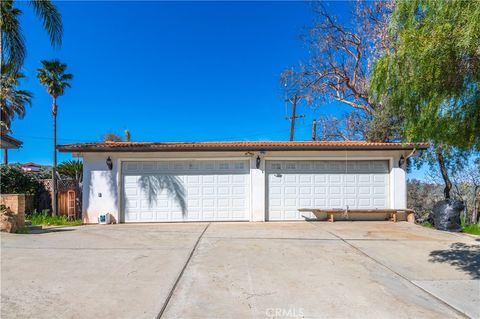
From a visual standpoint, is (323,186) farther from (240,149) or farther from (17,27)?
(17,27)

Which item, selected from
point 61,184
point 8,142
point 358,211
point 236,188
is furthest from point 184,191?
point 61,184

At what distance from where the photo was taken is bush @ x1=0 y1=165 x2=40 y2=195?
14.2 meters

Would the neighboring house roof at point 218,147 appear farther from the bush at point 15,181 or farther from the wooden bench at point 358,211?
the bush at point 15,181

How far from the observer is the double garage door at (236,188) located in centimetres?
1243

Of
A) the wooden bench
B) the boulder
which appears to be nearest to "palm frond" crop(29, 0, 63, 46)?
the boulder

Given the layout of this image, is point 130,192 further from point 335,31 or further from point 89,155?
point 335,31

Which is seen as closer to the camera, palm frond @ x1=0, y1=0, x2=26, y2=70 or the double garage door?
palm frond @ x1=0, y1=0, x2=26, y2=70

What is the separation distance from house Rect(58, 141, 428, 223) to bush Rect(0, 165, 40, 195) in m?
4.31

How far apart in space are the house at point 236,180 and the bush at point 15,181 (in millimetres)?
4315

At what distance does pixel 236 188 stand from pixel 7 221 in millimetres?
7028

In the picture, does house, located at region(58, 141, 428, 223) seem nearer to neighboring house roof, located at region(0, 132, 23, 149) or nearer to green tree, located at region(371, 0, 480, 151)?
neighboring house roof, located at region(0, 132, 23, 149)

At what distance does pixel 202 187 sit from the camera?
1252cm

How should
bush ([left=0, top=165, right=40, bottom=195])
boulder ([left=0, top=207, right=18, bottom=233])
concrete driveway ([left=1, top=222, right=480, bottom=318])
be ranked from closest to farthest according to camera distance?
concrete driveway ([left=1, top=222, right=480, bottom=318])
boulder ([left=0, top=207, right=18, bottom=233])
bush ([left=0, top=165, right=40, bottom=195])

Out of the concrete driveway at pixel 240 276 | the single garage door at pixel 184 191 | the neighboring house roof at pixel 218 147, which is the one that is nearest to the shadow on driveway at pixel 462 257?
the concrete driveway at pixel 240 276
